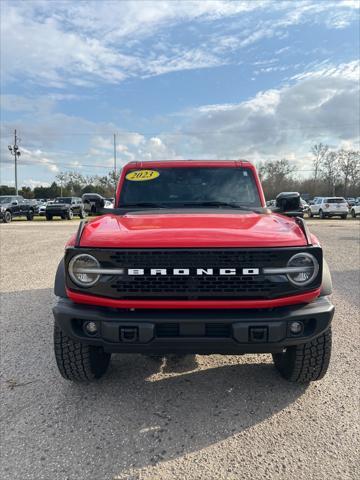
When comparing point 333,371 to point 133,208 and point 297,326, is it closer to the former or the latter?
point 297,326

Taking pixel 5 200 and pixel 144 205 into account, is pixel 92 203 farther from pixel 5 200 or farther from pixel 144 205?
pixel 5 200

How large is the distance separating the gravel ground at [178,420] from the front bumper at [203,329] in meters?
0.52

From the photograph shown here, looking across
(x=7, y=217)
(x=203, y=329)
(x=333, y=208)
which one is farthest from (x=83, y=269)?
(x=333, y=208)

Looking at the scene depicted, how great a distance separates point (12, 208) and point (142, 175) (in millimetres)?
23194

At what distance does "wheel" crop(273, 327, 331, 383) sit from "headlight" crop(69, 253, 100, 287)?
1.49 m

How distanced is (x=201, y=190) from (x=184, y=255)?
1587 mm

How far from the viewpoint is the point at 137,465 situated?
2.13 m

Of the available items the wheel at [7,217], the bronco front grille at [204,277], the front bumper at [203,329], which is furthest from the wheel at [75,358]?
the wheel at [7,217]

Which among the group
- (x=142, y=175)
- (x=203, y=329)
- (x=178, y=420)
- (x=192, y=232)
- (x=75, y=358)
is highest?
(x=142, y=175)

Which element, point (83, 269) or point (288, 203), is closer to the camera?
point (83, 269)

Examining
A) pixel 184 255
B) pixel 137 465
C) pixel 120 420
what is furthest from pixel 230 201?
pixel 137 465

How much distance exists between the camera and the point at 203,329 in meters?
2.35

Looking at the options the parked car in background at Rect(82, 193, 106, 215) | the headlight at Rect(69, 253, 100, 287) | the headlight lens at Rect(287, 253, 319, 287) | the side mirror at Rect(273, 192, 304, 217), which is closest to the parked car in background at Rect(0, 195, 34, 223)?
the parked car in background at Rect(82, 193, 106, 215)

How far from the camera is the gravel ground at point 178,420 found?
6.94 feet
